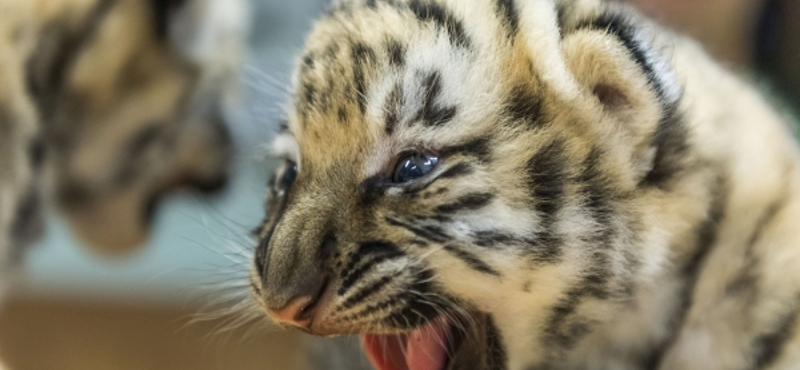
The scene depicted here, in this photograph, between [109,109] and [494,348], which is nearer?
[494,348]

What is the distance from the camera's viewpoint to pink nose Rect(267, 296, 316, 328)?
0.66 meters

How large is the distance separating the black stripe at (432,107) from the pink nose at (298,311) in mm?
195

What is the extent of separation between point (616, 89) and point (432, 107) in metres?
0.17

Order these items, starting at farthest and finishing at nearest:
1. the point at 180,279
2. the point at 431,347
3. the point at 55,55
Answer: the point at 180,279 < the point at 55,55 < the point at 431,347

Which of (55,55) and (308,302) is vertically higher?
(55,55)

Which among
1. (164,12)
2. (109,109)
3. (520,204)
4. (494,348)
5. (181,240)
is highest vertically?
(164,12)

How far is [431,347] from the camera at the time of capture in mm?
760

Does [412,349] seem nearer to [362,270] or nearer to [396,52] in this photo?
[362,270]

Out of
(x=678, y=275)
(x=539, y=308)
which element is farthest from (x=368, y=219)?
(x=678, y=275)

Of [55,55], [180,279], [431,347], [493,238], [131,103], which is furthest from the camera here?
[180,279]

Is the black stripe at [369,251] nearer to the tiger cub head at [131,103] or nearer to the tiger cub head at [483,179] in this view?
the tiger cub head at [483,179]

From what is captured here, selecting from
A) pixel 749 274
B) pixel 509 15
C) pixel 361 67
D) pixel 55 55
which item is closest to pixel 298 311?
pixel 361 67

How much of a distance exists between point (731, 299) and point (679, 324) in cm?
6

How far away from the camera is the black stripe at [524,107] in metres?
0.68
